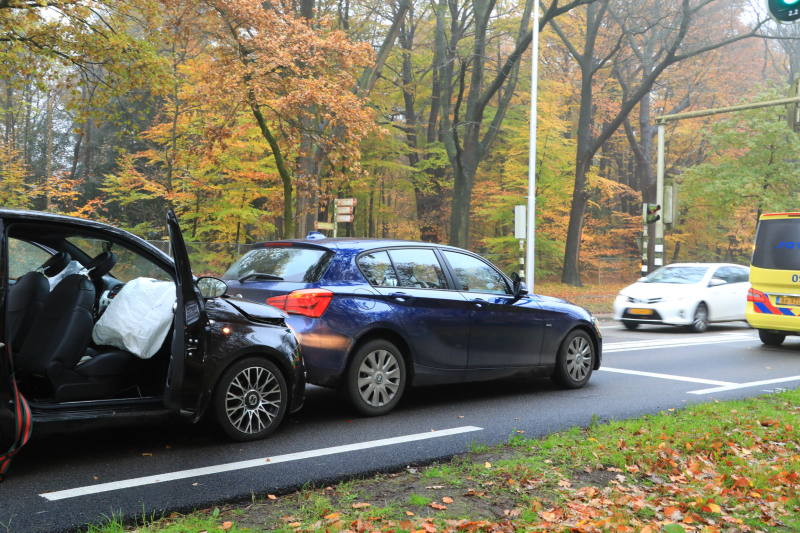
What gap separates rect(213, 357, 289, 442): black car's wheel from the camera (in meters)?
5.43

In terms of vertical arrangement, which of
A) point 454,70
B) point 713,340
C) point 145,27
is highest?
point 454,70

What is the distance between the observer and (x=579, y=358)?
8.58 meters

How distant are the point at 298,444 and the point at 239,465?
0.73 metres

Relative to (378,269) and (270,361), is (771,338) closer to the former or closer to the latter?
(378,269)

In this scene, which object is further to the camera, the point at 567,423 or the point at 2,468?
the point at 567,423

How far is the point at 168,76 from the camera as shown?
15812 mm

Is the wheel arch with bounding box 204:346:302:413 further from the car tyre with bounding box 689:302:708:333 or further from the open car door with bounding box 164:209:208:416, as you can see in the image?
the car tyre with bounding box 689:302:708:333

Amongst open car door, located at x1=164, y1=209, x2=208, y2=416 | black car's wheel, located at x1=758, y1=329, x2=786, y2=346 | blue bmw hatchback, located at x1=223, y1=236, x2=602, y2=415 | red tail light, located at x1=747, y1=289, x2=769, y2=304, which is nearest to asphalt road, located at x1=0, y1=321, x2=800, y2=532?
open car door, located at x1=164, y1=209, x2=208, y2=416

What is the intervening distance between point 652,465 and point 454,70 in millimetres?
28301

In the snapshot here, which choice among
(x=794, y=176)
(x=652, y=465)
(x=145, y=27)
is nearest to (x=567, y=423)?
(x=652, y=465)

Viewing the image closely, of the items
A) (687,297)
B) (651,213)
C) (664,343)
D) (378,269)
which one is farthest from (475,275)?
(651,213)

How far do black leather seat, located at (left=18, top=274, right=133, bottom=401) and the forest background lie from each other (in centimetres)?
1081

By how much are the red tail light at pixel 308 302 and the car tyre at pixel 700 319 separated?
12.7 meters

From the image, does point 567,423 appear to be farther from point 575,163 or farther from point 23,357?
point 575,163
